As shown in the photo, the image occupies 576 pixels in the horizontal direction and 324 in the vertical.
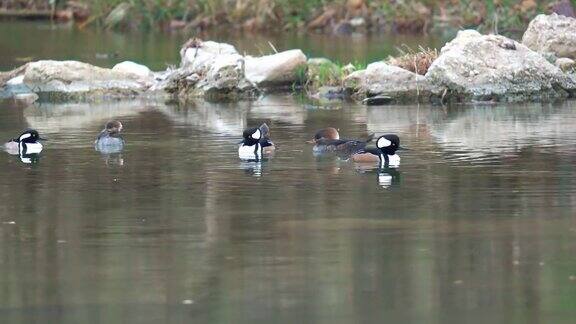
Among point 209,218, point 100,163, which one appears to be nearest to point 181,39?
point 100,163

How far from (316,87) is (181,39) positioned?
16.8 meters

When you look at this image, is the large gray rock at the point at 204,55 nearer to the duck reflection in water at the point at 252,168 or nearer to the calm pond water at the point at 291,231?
the calm pond water at the point at 291,231

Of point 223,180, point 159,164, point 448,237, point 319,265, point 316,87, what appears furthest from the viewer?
point 316,87

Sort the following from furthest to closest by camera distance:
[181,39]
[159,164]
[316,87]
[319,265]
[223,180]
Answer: [181,39]
[316,87]
[159,164]
[223,180]
[319,265]

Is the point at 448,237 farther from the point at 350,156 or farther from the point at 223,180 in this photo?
the point at 350,156

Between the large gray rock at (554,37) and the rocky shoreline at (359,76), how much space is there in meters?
→ 0.02

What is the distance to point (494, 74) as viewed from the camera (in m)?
26.4

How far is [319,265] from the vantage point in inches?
480

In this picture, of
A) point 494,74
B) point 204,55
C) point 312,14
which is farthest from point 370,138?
point 312,14

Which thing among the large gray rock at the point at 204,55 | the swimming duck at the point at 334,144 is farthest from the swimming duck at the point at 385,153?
the large gray rock at the point at 204,55

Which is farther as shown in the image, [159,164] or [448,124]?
[448,124]

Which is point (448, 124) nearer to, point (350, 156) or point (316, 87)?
point (350, 156)

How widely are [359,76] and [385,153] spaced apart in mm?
9431

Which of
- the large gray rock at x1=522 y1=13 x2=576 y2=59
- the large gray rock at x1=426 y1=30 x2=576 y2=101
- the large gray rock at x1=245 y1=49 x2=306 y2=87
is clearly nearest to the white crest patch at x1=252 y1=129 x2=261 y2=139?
the large gray rock at x1=426 y1=30 x2=576 y2=101
